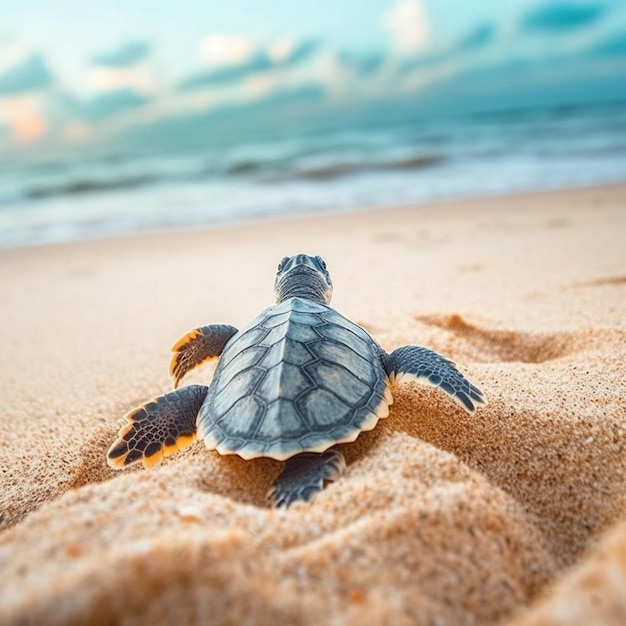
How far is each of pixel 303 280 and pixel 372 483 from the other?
60.0 inches

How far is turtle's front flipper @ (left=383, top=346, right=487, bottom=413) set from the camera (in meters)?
2.13

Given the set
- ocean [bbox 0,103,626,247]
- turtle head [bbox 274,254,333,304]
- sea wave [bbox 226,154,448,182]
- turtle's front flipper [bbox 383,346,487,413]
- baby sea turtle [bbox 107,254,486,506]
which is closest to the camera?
baby sea turtle [bbox 107,254,486,506]

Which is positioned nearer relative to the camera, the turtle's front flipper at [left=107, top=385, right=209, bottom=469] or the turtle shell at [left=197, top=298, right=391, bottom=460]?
the turtle shell at [left=197, top=298, right=391, bottom=460]

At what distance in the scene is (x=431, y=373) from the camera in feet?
7.17

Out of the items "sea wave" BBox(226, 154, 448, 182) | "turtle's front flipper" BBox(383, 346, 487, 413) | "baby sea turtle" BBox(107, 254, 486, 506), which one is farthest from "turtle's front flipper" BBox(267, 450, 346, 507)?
"sea wave" BBox(226, 154, 448, 182)

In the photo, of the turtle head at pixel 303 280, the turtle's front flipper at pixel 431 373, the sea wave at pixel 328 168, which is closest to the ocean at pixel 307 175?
the sea wave at pixel 328 168

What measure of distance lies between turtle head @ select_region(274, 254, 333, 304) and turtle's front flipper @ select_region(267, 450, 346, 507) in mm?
1152

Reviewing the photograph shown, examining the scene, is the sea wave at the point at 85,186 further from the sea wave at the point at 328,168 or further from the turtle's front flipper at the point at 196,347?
the turtle's front flipper at the point at 196,347

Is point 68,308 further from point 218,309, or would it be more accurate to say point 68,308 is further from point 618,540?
point 618,540

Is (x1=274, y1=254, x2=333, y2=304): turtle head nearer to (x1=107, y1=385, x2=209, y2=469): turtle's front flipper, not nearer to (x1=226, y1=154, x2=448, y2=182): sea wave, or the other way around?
(x1=107, y1=385, x2=209, y2=469): turtle's front flipper

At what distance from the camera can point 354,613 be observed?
1.17 m

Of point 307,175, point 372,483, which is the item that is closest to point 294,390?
point 372,483

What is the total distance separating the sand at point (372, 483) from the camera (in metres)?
1.18

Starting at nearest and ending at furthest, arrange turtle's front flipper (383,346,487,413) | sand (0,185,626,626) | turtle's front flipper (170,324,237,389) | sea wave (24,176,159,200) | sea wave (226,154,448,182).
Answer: sand (0,185,626,626)
turtle's front flipper (383,346,487,413)
turtle's front flipper (170,324,237,389)
sea wave (226,154,448,182)
sea wave (24,176,159,200)
